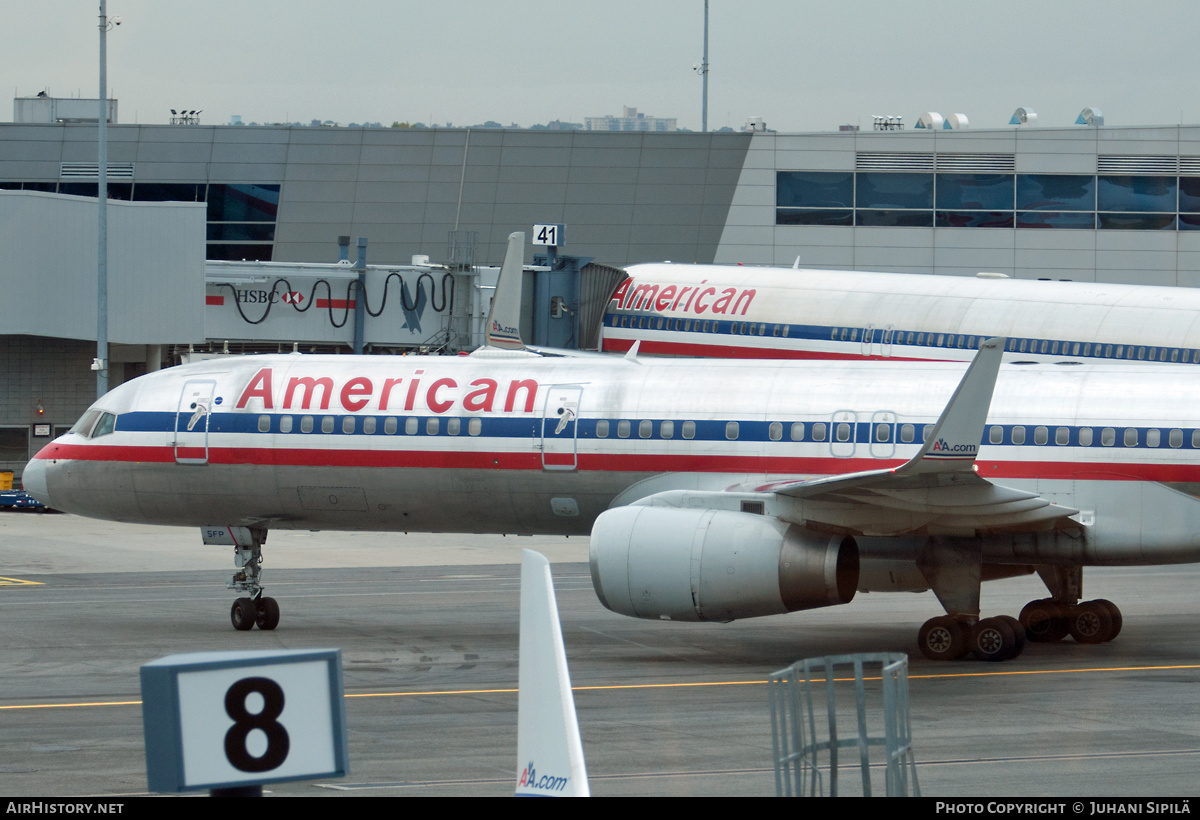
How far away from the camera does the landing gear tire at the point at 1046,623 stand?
22.8 m

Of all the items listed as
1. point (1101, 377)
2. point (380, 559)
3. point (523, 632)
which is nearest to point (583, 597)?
point (380, 559)

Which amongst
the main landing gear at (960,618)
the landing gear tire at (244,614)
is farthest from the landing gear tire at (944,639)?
the landing gear tire at (244,614)

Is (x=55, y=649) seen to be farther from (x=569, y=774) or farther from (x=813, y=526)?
(x=569, y=774)

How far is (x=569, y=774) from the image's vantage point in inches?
244

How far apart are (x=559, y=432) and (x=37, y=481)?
884 cm

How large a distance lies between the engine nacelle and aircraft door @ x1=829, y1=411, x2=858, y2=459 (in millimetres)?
1853

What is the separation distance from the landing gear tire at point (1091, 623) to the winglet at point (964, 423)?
17.7ft

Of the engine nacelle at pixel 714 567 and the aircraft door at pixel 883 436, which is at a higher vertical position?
the aircraft door at pixel 883 436

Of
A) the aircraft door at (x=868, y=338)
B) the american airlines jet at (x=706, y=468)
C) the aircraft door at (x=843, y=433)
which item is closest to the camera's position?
the american airlines jet at (x=706, y=468)

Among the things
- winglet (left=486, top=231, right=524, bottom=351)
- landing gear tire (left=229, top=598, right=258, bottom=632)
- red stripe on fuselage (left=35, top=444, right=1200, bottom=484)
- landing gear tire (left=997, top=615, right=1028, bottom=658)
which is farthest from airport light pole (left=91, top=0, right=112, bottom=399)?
landing gear tire (left=997, top=615, right=1028, bottom=658)

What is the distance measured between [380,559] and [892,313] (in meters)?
13.0

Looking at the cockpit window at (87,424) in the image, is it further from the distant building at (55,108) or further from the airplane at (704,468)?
the distant building at (55,108)

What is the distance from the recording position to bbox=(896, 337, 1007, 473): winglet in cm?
1783

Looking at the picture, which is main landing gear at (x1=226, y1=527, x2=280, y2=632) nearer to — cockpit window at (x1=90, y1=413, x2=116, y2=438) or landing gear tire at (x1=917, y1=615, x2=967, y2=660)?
cockpit window at (x1=90, y1=413, x2=116, y2=438)
